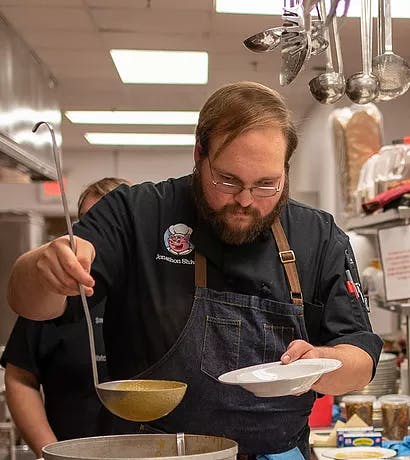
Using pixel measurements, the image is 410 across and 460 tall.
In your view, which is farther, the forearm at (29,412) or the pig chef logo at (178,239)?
the forearm at (29,412)

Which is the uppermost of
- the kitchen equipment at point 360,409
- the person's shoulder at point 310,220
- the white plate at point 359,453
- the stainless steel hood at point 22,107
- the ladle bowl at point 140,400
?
the stainless steel hood at point 22,107

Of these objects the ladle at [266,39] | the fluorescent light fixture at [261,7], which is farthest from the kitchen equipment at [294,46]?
the fluorescent light fixture at [261,7]

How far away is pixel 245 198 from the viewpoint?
1.59 metres

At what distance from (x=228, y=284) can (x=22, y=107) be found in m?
3.28

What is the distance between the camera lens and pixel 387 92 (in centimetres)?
186

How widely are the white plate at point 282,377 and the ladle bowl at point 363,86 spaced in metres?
0.68

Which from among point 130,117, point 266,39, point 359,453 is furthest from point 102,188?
point 130,117

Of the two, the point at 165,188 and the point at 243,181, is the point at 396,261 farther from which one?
the point at 243,181

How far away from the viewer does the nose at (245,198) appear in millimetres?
1591

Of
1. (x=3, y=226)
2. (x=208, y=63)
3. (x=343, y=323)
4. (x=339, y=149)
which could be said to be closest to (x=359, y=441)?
(x=343, y=323)

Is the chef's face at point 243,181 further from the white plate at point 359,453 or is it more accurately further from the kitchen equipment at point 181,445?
the white plate at point 359,453

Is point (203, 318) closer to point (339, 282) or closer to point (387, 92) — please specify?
point (339, 282)

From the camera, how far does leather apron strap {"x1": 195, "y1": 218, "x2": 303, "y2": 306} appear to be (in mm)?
1683

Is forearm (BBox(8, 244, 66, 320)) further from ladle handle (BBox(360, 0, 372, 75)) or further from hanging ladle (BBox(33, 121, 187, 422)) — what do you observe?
ladle handle (BBox(360, 0, 372, 75))
